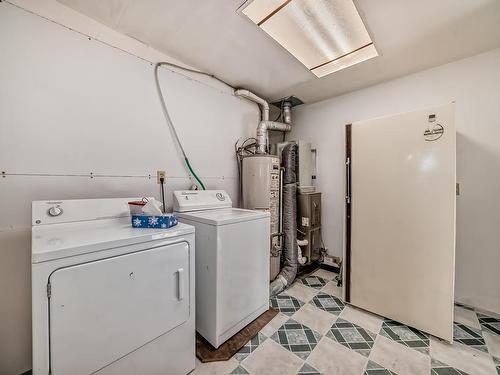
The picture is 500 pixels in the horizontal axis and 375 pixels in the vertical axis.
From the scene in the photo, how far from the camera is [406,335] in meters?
1.70

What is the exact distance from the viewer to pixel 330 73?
238 cm

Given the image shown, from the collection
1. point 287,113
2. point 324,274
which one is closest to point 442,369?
point 324,274

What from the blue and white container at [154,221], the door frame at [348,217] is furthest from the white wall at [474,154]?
the blue and white container at [154,221]

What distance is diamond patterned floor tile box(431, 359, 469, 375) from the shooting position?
135cm

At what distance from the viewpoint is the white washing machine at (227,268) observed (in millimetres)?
1528

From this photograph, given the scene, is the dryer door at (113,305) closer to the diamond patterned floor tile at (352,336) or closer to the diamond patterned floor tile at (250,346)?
the diamond patterned floor tile at (250,346)

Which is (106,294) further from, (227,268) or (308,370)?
(308,370)

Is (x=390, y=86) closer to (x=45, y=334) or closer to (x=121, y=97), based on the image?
(x=121, y=97)

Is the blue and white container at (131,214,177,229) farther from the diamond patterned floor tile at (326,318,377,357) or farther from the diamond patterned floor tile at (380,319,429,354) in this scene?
the diamond patterned floor tile at (380,319,429,354)

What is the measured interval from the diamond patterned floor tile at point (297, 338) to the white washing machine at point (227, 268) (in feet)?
0.86

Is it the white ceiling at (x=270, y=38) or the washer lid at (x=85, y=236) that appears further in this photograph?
the white ceiling at (x=270, y=38)

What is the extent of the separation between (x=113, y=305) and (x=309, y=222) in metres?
2.29

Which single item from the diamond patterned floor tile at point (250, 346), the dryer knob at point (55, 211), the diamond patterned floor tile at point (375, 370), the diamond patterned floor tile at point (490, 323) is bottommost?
the diamond patterned floor tile at point (250, 346)

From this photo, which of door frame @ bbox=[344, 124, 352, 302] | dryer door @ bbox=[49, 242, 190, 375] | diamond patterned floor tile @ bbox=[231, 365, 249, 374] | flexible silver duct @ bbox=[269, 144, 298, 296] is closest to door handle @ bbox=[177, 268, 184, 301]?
dryer door @ bbox=[49, 242, 190, 375]
